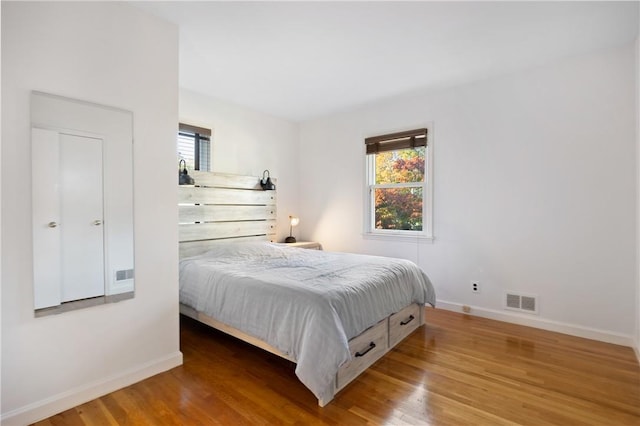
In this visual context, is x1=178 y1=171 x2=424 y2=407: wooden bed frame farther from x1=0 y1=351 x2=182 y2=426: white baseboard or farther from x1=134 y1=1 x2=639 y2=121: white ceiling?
x1=134 y1=1 x2=639 y2=121: white ceiling

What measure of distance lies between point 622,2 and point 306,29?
2.19 meters

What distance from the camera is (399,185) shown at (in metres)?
4.06

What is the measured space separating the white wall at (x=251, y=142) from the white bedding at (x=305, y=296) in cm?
139

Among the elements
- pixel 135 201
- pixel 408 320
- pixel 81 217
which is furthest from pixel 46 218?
pixel 408 320

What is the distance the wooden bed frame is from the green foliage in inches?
49.4

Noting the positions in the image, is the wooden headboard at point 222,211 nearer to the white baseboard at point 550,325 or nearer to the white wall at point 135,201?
the white wall at point 135,201

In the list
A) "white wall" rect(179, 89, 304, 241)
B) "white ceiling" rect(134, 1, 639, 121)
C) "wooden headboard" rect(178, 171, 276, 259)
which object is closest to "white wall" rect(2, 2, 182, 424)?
"white ceiling" rect(134, 1, 639, 121)

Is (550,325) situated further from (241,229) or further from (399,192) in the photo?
(241,229)

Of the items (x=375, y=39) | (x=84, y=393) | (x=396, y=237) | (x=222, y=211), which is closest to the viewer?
(x=84, y=393)

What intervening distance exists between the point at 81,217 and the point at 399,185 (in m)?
3.32

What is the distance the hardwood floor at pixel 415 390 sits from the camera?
5.84 feet

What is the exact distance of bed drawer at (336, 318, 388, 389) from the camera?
207 cm

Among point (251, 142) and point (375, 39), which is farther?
point (251, 142)

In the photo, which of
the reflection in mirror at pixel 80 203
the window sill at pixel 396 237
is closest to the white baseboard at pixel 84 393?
the reflection in mirror at pixel 80 203
